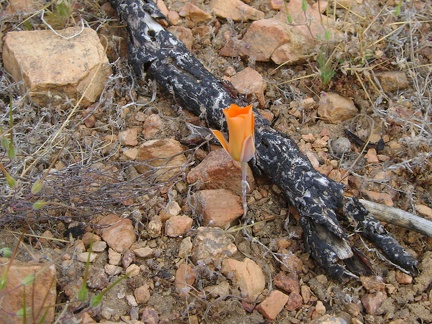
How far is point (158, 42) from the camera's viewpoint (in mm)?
2582

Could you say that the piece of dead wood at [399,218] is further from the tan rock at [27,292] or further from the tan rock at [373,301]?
the tan rock at [27,292]

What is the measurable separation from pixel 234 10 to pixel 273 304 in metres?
1.73

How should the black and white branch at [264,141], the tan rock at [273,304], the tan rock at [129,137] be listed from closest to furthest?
the tan rock at [273,304] → the black and white branch at [264,141] → the tan rock at [129,137]

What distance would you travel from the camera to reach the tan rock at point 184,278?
1.96 m

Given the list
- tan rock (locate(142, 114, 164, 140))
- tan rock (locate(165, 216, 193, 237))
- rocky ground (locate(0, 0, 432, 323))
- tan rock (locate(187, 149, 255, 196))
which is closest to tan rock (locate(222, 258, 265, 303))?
rocky ground (locate(0, 0, 432, 323))

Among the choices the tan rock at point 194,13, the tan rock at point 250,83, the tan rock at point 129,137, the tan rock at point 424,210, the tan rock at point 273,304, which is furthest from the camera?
the tan rock at point 194,13

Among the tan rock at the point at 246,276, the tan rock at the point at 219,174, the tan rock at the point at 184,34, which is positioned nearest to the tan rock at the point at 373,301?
the tan rock at the point at 246,276

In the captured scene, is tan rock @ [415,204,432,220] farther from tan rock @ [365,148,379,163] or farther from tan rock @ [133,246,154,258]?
tan rock @ [133,246,154,258]

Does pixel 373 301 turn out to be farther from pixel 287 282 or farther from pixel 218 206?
pixel 218 206

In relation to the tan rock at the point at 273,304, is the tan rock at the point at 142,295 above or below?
above

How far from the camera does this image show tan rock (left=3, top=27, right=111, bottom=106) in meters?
2.48

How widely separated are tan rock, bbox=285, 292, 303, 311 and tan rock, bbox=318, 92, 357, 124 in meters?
1.00

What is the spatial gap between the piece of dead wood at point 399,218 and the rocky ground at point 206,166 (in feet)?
0.26

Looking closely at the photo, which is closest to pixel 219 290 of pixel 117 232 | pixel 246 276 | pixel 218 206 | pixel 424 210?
pixel 246 276
